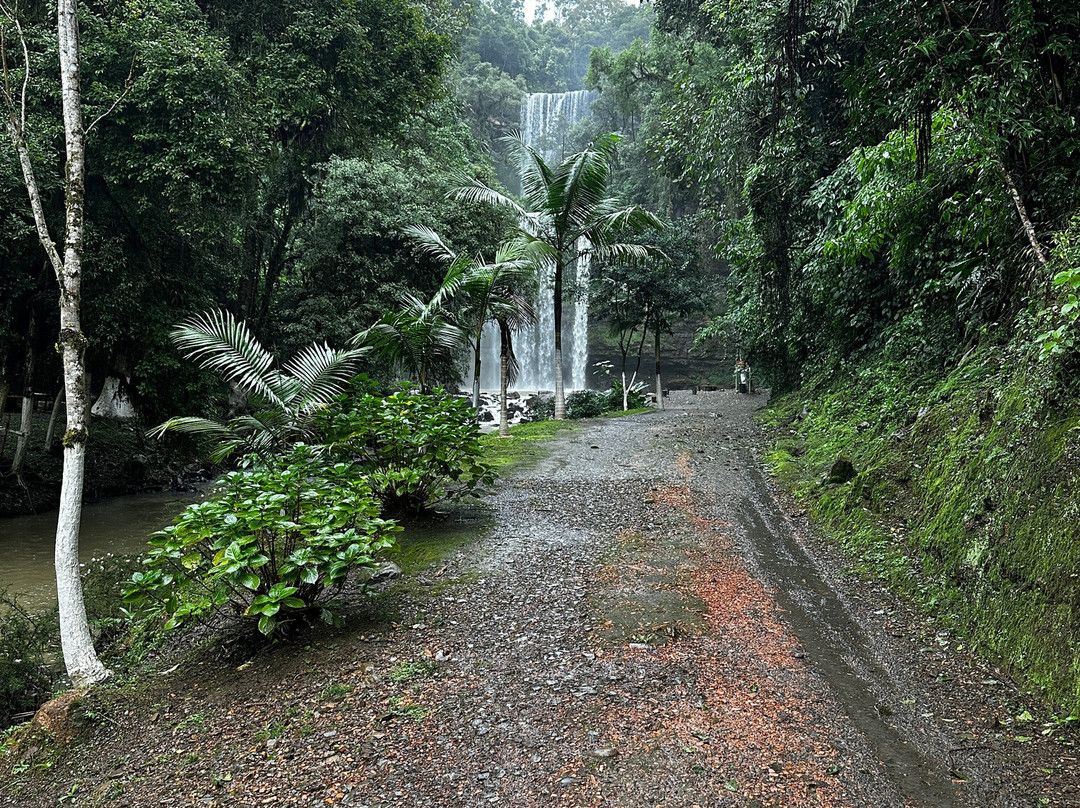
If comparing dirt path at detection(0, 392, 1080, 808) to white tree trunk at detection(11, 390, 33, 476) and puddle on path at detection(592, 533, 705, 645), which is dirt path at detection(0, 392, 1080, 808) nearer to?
puddle on path at detection(592, 533, 705, 645)

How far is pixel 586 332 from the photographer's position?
35719mm

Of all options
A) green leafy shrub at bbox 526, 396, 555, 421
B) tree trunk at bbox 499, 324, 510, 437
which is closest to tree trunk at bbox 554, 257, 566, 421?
tree trunk at bbox 499, 324, 510, 437

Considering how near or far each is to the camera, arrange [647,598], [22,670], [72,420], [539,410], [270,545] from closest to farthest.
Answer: [270,545]
[72,420]
[647,598]
[22,670]
[539,410]

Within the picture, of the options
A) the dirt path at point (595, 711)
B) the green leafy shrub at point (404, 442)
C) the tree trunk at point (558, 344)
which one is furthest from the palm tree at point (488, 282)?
the dirt path at point (595, 711)

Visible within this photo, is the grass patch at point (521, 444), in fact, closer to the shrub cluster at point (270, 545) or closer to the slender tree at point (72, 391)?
the shrub cluster at point (270, 545)

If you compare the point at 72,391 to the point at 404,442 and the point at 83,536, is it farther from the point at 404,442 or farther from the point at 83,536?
the point at 83,536

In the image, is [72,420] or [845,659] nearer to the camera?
[845,659]

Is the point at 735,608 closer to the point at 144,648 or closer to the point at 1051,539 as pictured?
the point at 1051,539

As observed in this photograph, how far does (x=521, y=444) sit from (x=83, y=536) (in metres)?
7.16

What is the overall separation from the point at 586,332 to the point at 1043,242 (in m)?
30.8

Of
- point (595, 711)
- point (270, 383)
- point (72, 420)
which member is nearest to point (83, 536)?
point (270, 383)

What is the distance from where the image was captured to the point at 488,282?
12195mm

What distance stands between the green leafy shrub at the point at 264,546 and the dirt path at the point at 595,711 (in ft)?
1.47

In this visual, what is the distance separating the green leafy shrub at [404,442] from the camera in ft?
19.6
